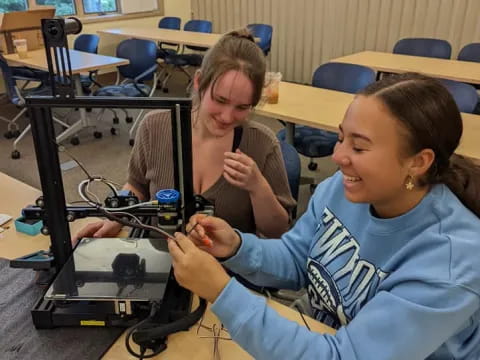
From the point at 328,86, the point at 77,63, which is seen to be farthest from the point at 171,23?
the point at 328,86

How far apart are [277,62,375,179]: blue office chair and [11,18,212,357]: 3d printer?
70.9 inches

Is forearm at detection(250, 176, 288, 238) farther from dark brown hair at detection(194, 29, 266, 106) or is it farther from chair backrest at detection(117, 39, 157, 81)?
chair backrest at detection(117, 39, 157, 81)

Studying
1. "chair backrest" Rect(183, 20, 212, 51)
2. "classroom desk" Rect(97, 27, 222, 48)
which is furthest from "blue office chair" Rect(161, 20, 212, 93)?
"classroom desk" Rect(97, 27, 222, 48)

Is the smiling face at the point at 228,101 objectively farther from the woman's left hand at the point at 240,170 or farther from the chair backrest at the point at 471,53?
the chair backrest at the point at 471,53

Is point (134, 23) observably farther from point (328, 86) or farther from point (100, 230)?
point (100, 230)

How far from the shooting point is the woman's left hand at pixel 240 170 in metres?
1.17

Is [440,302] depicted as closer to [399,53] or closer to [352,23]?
[399,53]

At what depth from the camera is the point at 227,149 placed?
53.7 inches

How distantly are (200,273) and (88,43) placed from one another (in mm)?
4328

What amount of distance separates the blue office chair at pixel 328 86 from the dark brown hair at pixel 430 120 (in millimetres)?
1770

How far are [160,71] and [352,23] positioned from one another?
234cm

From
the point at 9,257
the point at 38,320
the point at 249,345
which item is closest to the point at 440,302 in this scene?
the point at 249,345

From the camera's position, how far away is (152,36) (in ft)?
15.9

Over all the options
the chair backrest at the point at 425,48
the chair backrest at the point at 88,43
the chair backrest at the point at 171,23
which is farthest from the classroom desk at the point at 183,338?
the chair backrest at the point at 171,23
